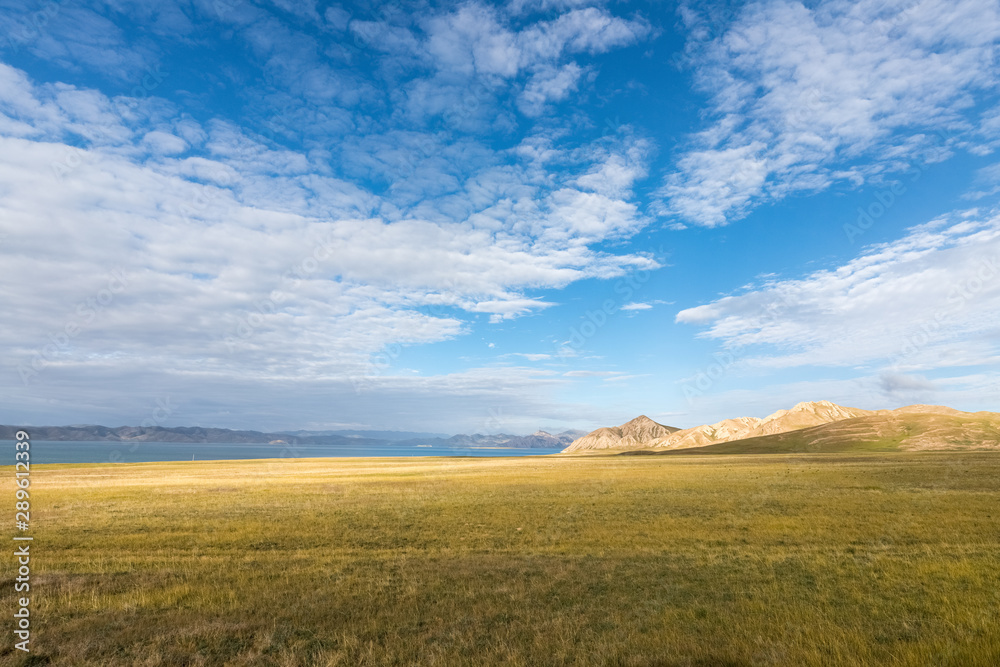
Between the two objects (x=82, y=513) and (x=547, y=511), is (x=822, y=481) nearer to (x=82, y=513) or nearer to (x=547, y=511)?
(x=547, y=511)

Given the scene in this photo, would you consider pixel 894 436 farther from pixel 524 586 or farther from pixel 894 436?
pixel 524 586

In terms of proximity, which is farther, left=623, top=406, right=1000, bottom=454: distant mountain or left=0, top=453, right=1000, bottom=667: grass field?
left=623, top=406, right=1000, bottom=454: distant mountain

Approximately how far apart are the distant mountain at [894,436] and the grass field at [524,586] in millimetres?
148101

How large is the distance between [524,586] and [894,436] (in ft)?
648

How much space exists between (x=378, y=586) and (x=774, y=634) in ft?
34.7

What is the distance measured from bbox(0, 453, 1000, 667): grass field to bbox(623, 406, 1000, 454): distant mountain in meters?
148

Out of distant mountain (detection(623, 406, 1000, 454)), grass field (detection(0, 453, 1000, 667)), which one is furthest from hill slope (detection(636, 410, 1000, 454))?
grass field (detection(0, 453, 1000, 667))

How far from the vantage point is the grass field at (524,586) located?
1000 centimetres

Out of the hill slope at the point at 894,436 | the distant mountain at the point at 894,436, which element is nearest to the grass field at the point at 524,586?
the hill slope at the point at 894,436

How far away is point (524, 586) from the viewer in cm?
1466

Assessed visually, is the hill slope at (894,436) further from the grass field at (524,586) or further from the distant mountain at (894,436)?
the grass field at (524,586)

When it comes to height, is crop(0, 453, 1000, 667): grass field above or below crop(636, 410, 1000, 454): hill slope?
below

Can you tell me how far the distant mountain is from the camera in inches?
5674

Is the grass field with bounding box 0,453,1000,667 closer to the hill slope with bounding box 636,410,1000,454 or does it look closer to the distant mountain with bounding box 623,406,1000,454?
the hill slope with bounding box 636,410,1000,454
